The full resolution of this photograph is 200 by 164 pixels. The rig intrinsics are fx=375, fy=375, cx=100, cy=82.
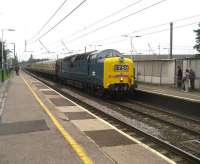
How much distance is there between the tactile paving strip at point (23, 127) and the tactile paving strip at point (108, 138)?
1.48 meters

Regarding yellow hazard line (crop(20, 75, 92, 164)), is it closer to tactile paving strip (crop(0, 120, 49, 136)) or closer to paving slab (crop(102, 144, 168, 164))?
tactile paving strip (crop(0, 120, 49, 136))

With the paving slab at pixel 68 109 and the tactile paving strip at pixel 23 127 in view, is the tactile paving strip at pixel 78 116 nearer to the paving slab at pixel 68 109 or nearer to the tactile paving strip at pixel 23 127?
the paving slab at pixel 68 109

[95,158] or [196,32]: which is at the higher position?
[196,32]

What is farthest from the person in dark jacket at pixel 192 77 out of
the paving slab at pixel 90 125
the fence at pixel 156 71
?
the paving slab at pixel 90 125

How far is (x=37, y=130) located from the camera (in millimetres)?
10492

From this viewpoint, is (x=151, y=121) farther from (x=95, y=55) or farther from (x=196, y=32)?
(x=196, y=32)

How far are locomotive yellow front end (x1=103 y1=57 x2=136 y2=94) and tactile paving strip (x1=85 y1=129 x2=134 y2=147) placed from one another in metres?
9.57

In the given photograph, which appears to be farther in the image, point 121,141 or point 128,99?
point 128,99

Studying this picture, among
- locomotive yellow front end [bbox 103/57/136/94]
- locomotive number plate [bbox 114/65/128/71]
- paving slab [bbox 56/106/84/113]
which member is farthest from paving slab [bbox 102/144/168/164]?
locomotive number plate [bbox 114/65/128/71]

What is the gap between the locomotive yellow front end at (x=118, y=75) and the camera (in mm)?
20406

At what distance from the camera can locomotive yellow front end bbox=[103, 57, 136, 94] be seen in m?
20.4

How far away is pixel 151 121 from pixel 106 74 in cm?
689

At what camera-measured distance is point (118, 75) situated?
20.5 m

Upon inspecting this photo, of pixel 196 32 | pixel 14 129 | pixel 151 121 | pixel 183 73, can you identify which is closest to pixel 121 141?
pixel 14 129
